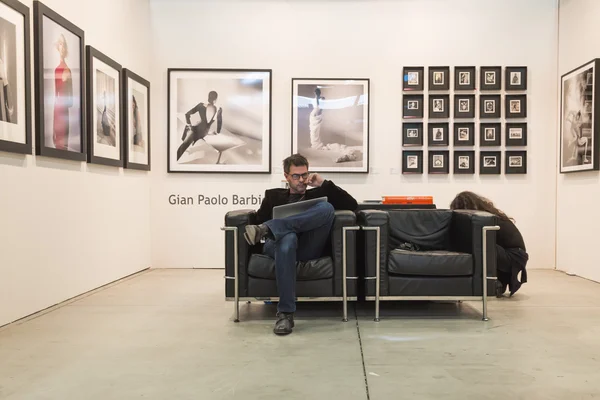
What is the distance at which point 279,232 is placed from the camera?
3.36 metres

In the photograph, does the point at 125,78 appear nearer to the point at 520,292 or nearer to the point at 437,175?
the point at 437,175

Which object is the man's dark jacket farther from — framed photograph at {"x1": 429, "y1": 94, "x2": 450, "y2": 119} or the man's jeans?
framed photograph at {"x1": 429, "y1": 94, "x2": 450, "y2": 119}

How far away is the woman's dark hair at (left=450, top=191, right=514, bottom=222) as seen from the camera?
4219 millimetres

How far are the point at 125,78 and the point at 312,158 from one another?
2394 millimetres

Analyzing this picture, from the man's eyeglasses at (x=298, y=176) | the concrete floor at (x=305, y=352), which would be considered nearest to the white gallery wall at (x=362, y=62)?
the concrete floor at (x=305, y=352)

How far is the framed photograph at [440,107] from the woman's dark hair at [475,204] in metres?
1.99

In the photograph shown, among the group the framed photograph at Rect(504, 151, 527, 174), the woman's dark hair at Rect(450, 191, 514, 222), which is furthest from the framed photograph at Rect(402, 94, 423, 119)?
the woman's dark hair at Rect(450, 191, 514, 222)

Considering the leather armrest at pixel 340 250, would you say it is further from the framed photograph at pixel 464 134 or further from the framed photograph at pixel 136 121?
the framed photograph at pixel 464 134

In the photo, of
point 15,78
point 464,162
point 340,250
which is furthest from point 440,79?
point 15,78

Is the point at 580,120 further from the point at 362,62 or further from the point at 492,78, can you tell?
the point at 362,62

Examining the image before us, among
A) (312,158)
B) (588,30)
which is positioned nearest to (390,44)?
(312,158)

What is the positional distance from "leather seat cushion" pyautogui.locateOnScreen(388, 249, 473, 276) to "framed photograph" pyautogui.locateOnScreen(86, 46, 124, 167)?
3015 millimetres

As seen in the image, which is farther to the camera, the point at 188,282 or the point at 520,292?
the point at 188,282

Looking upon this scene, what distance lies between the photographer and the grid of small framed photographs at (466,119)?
6.00 metres
